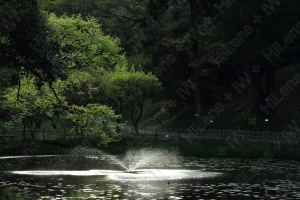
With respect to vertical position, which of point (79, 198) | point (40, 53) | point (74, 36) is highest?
point (74, 36)

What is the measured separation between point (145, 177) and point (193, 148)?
63.9ft

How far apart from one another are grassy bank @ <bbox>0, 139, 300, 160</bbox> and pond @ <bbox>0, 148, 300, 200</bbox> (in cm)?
109

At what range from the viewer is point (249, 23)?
65.3 metres

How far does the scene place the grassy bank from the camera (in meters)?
56.7

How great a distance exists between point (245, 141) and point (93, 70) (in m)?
17.3

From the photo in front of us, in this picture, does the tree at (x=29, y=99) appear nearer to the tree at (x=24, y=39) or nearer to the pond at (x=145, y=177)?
the pond at (x=145, y=177)

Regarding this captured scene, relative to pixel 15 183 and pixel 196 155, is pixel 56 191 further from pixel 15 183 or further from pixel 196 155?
pixel 196 155

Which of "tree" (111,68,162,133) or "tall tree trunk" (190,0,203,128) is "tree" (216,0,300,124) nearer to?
"tall tree trunk" (190,0,203,128)

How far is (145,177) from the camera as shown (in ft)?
136

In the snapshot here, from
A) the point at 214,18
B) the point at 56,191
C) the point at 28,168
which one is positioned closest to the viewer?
the point at 56,191

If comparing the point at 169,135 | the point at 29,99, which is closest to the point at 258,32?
the point at 169,135

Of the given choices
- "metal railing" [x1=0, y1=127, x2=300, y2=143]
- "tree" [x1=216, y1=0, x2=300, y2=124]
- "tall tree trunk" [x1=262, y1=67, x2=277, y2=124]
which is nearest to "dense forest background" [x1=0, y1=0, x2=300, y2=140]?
"tall tree trunk" [x1=262, y1=67, x2=277, y2=124]

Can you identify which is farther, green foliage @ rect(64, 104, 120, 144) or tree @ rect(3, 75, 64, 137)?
tree @ rect(3, 75, 64, 137)

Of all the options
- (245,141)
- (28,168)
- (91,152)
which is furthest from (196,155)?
(28,168)
